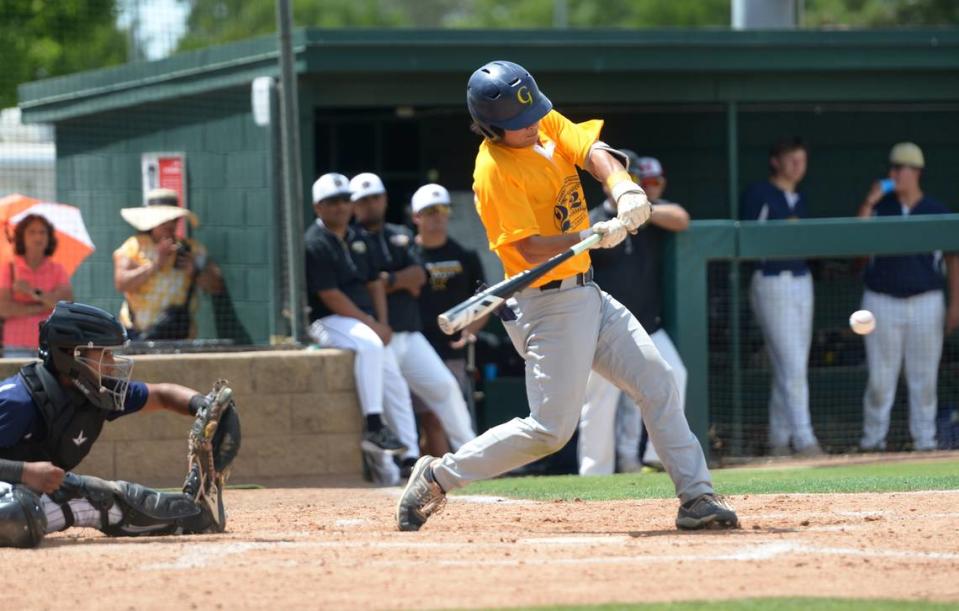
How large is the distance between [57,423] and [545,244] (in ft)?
6.56

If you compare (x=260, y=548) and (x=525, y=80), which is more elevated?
(x=525, y=80)

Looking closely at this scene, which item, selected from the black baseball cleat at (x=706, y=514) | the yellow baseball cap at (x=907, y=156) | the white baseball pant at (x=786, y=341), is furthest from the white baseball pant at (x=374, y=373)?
the yellow baseball cap at (x=907, y=156)

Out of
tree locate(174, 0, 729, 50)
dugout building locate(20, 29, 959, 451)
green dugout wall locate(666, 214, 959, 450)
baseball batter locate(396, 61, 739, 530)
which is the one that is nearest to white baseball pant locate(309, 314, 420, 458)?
dugout building locate(20, 29, 959, 451)

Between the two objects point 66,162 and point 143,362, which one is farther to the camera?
point 66,162

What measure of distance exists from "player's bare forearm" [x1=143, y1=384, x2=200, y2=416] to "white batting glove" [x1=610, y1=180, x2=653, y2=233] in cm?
187

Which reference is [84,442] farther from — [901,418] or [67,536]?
[901,418]

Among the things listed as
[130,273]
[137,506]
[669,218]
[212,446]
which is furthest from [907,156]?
[137,506]

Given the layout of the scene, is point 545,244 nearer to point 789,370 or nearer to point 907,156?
point 789,370

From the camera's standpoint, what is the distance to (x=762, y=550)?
211 inches

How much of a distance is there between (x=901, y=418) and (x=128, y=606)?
746cm

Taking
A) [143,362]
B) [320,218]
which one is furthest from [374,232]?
[143,362]

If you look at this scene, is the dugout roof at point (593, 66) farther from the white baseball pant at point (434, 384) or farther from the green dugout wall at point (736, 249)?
the white baseball pant at point (434, 384)

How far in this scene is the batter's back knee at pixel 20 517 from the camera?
5.60m

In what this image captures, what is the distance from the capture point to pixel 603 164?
5816 mm
